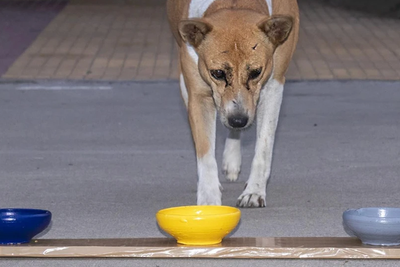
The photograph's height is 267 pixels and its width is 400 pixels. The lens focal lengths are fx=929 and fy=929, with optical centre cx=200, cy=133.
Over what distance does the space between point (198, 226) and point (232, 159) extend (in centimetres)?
235

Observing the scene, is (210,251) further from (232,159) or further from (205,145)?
(232,159)

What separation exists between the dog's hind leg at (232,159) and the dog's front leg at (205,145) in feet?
3.20

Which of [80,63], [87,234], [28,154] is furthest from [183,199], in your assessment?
[80,63]

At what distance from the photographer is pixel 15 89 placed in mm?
11180

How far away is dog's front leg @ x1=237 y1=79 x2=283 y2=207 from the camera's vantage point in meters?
5.46

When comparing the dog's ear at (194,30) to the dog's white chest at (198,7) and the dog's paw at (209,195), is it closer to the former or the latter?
the dog's white chest at (198,7)

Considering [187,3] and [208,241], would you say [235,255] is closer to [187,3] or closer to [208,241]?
[208,241]

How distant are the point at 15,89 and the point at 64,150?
3.79 m

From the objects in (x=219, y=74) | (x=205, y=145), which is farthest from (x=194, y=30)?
(x=205, y=145)

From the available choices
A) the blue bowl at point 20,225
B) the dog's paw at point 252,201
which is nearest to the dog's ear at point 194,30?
the dog's paw at point 252,201

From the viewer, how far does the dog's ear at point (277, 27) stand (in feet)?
16.3

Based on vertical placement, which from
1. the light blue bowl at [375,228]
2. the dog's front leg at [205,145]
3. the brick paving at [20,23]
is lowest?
the brick paving at [20,23]

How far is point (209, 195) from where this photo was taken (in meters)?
5.13

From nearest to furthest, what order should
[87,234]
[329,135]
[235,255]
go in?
[235,255] → [87,234] → [329,135]
